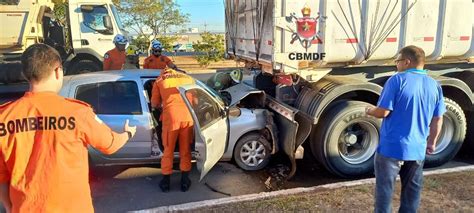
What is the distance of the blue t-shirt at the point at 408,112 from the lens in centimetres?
318

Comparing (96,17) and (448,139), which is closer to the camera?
(448,139)

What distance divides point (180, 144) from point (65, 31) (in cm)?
886

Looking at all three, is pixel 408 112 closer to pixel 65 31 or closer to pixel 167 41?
pixel 65 31

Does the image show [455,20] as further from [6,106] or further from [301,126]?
[6,106]

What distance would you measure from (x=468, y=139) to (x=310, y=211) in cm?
366

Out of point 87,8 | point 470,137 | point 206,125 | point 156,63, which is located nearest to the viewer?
point 206,125

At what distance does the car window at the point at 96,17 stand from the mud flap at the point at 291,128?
7.68 m

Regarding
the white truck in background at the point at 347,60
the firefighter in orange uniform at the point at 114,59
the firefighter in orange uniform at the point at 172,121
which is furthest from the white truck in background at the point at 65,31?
the firefighter in orange uniform at the point at 172,121

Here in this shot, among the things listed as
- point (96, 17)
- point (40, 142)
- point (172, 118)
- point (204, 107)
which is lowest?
point (172, 118)

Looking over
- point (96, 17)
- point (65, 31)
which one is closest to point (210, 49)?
point (65, 31)

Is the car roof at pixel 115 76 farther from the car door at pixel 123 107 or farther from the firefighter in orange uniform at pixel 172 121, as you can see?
the firefighter in orange uniform at pixel 172 121

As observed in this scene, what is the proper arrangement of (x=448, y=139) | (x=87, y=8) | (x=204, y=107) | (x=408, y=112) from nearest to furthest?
(x=408, y=112) → (x=204, y=107) → (x=448, y=139) → (x=87, y=8)

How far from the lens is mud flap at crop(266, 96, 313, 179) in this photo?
5082 millimetres

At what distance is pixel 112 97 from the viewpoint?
497 centimetres
